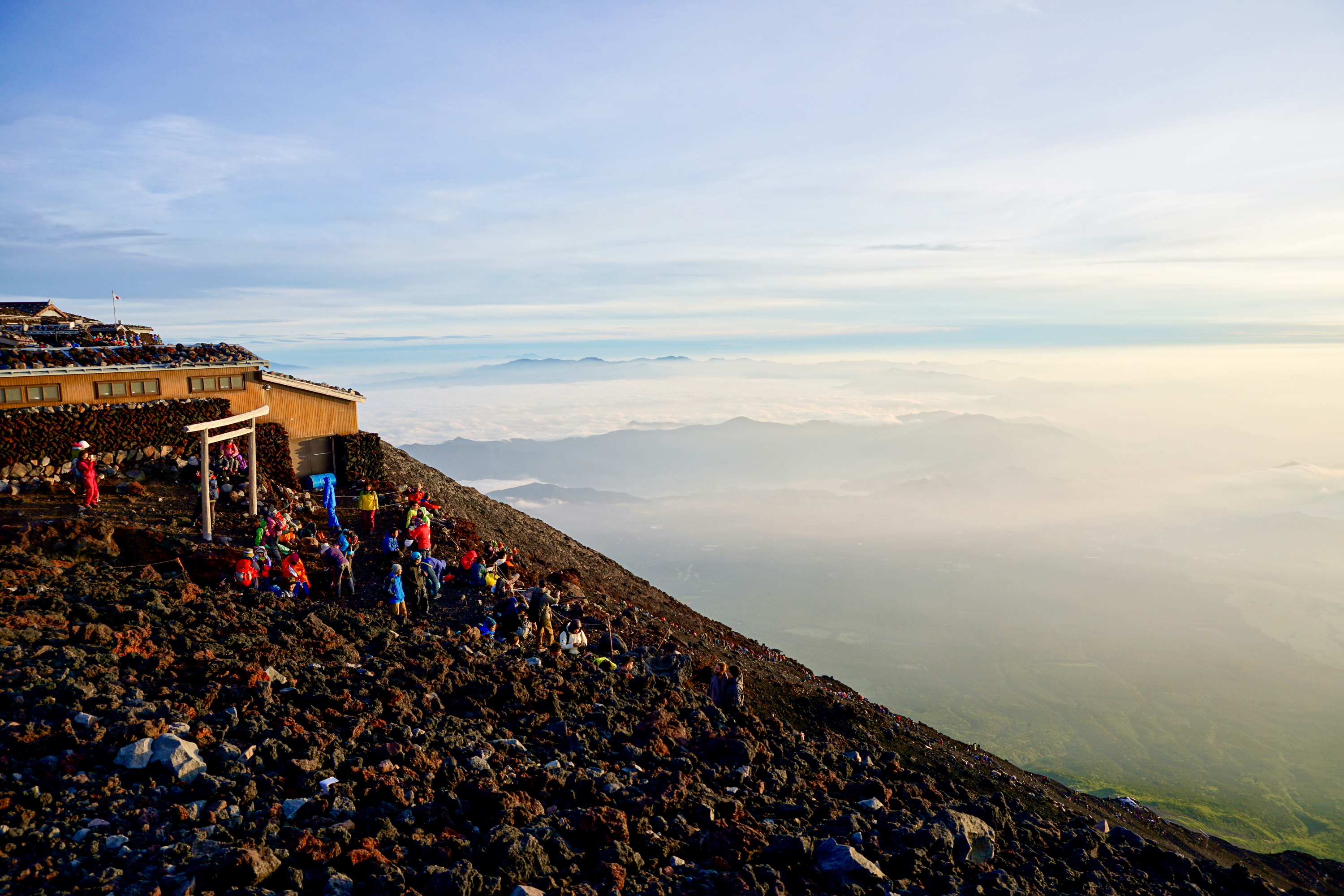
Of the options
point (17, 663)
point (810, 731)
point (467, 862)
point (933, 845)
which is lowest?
point (810, 731)

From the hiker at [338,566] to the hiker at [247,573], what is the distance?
167 cm

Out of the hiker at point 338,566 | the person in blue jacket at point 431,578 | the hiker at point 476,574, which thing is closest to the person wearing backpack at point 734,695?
the hiker at point 476,574

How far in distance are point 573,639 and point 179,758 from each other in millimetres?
9136

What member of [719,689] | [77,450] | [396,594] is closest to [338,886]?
[719,689]

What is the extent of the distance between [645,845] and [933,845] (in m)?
4.05

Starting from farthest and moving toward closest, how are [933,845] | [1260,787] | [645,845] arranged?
[1260,787] < [933,845] < [645,845]

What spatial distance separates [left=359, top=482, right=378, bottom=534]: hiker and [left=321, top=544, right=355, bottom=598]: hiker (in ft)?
10.5

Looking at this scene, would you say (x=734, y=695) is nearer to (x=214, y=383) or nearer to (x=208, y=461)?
(x=208, y=461)

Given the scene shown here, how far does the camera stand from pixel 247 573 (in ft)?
48.9

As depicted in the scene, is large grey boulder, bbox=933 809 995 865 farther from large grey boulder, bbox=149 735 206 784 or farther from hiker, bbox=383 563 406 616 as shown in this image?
hiker, bbox=383 563 406 616

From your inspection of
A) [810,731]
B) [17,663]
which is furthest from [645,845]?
[17,663]

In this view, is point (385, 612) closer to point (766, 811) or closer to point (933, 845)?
point (766, 811)

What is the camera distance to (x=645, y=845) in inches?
321

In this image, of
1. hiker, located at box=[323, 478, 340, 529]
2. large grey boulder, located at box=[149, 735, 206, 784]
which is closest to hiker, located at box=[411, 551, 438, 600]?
hiker, located at box=[323, 478, 340, 529]
